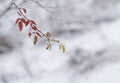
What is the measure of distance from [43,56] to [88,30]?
98 centimetres

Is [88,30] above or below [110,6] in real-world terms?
below

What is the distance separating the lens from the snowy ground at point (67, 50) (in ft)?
20.5

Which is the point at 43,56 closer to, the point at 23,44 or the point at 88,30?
the point at 23,44

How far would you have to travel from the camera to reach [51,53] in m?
6.77

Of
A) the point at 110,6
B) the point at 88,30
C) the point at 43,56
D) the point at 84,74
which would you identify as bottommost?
the point at 84,74

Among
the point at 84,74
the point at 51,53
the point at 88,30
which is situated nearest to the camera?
the point at 84,74

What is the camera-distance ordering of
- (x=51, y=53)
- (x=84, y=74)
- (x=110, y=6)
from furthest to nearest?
1. (x=110, y=6)
2. (x=51, y=53)
3. (x=84, y=74)

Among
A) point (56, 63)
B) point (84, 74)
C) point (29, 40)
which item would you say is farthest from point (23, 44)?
point (84, 74)

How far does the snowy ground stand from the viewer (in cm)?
624

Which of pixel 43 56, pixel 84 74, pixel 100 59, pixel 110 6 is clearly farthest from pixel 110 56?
pixel 110 6

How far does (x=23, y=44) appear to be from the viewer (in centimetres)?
668

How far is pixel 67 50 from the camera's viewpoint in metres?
6.73

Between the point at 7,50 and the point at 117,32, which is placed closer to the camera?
the point at 7,50

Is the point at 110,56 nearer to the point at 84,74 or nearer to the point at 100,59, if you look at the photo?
the point at 100,59
